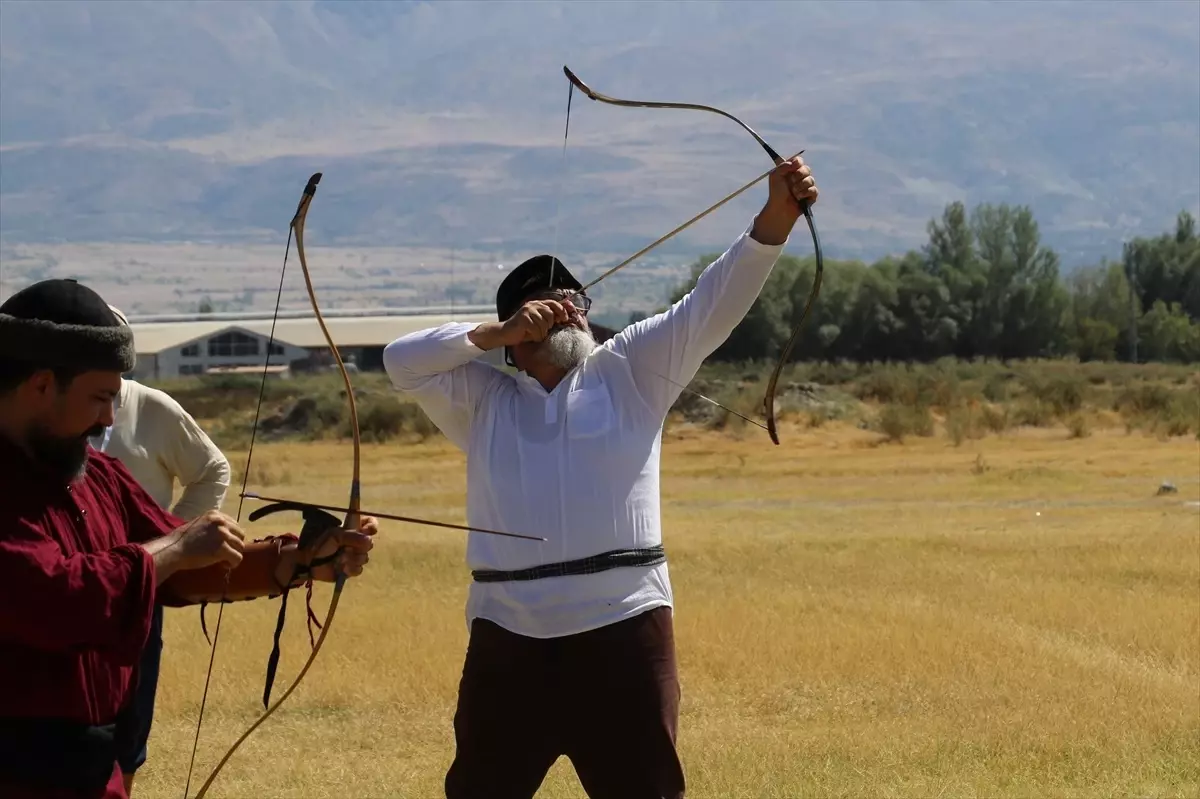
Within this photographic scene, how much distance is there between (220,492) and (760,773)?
2.61m

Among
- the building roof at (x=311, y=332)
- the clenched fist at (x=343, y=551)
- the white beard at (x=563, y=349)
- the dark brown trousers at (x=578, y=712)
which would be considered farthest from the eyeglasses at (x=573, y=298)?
the building roof at (x=311, y=332)

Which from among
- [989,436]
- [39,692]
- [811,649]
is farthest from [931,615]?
[989,436]

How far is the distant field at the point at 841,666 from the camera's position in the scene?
25.4 ft

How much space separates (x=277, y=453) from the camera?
39688 millimetres

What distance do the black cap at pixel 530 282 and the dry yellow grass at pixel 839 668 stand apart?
8.68 feet

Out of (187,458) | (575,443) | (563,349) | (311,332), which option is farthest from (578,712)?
(311,332)

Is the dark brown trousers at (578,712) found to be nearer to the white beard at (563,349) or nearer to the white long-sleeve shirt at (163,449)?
the white beard at (563,349)

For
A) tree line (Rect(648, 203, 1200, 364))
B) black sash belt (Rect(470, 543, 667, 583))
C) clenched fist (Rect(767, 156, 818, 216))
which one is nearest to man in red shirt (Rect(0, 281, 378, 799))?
black sash belt (Rect(470, 543, 667, 583))

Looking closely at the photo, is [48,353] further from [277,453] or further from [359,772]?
[277,453]

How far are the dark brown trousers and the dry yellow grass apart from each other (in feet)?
8.02

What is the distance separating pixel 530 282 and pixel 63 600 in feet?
7.05

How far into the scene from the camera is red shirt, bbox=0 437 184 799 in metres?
3.71

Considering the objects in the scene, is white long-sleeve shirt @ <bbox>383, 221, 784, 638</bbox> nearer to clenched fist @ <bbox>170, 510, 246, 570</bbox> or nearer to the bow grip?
the bow grip

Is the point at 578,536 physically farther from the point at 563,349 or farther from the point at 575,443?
the point at 563,349
